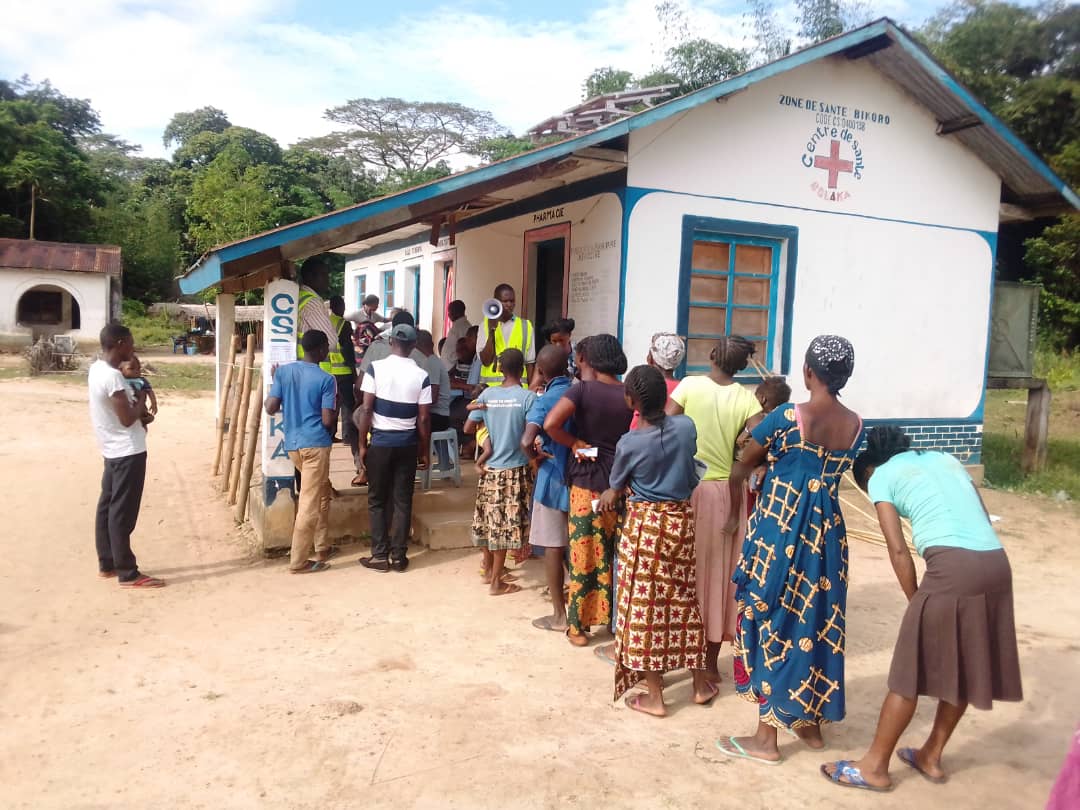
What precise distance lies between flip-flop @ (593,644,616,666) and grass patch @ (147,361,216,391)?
14.6m

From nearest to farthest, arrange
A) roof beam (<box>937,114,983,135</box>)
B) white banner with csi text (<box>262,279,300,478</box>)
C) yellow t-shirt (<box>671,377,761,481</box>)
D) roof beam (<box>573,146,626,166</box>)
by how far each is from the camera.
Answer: yellow t-shirt (<box>671,377,761,481</box>)
white banner with csi text (<box>262,279,300,478</box>)
roof beam (<box>573,146,626,166</box>)
roof beam (<box>937,114,983,135</box>)

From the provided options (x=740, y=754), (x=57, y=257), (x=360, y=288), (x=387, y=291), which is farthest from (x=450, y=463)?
(x=57, y=257)

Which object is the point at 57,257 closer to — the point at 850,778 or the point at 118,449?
the point at 118,449

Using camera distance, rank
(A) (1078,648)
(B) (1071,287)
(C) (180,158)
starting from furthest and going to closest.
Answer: (C) (180,158) < (B) (1071,287) < (A) (1078,648)

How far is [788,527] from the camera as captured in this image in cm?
319

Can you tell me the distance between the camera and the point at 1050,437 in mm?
13188

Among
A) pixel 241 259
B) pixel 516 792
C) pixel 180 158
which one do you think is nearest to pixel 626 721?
pixel 516 792

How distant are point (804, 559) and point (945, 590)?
0.51 metres

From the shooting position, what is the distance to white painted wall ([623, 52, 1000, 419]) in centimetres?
725

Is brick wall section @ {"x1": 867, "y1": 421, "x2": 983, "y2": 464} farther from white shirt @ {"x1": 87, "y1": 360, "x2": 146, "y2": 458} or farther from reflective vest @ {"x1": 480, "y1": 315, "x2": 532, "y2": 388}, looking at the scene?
white shirt @ {"x1": 87, "y1": 360, "x2": 146, "y2": 458}

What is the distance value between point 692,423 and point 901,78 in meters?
6.27

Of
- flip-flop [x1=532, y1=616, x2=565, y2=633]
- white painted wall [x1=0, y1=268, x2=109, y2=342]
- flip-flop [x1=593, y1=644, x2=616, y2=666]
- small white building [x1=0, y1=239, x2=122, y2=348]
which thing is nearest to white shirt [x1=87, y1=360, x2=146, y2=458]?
flip-flop [x1=532, y1=616, x2=565, y2=633]

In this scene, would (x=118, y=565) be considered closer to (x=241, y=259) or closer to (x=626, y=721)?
(x=241, y=259)

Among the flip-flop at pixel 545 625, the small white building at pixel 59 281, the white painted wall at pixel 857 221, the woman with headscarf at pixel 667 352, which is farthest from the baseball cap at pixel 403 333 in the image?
the small white building at pixel 59 281
